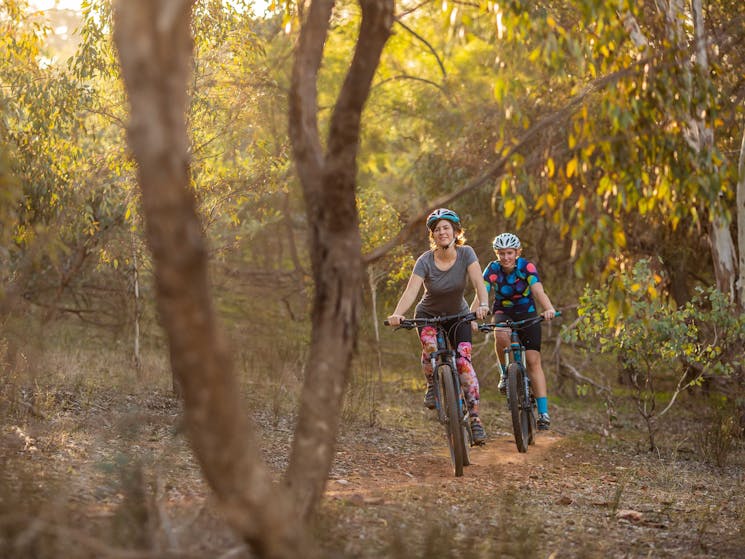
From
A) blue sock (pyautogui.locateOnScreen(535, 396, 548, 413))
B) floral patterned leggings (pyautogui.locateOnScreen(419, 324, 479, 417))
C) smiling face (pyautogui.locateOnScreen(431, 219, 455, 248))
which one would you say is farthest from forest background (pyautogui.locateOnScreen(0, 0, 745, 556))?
floral patterned leggings (pyautogui.locateOnScreen(419, 324, 479, 417))

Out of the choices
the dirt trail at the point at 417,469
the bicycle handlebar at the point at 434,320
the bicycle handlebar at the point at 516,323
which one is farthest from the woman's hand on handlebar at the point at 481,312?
the dirt trail at the point at 417,469

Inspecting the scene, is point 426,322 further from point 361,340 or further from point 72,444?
point 361,340

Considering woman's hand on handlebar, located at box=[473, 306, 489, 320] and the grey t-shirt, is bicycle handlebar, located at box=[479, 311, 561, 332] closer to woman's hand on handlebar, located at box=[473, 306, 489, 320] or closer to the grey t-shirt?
the grey t-shirt

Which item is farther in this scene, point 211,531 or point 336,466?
point 336,466

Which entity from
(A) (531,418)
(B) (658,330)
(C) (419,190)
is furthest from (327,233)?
(C) (419,190)

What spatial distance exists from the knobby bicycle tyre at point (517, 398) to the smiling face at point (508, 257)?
3.51ft

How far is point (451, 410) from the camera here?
25.0ft

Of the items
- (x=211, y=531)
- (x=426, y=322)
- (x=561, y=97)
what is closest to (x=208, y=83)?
(x=426, y=322)

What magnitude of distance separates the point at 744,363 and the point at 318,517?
25.7ft

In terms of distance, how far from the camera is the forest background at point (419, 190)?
17.5ft

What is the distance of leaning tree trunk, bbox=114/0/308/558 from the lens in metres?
3.43

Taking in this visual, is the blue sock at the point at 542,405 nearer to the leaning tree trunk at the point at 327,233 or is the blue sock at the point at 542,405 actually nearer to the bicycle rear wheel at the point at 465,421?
the bicycle rear wheel at the point at 465,421

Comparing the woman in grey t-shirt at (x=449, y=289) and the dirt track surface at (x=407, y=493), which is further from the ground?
the woman in grey t-shirt at (x=449, y=289)

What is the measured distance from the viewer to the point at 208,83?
39.9 feet
